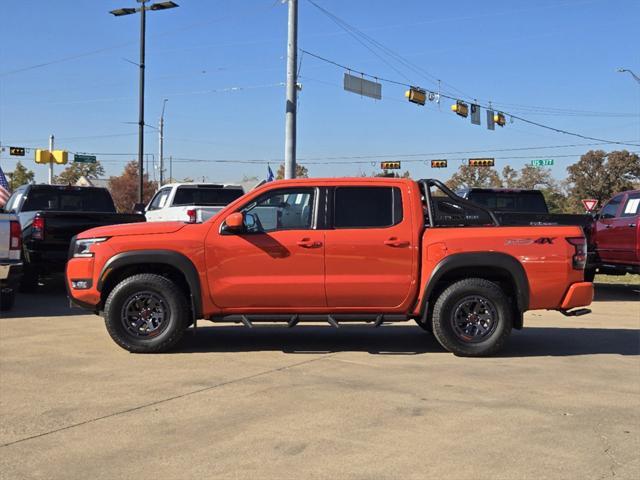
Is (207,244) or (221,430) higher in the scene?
(207,244)

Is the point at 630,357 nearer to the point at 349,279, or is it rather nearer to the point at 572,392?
the point at 572,392

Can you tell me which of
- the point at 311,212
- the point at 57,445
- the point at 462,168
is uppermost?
the point at 462,168

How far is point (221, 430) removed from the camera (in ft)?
15.5

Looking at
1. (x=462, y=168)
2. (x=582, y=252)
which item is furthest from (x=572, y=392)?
(x=462, y=168)

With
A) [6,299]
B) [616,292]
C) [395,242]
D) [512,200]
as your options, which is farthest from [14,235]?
[616,292]

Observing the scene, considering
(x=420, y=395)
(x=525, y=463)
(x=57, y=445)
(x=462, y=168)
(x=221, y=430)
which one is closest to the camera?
(x=525, y=463)

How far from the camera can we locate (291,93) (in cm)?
1908

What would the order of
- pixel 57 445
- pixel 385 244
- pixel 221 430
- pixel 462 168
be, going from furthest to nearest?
1. pixel 462 168
2. pixel 385 244
3. pixel 221 430
4. pixel 57 445

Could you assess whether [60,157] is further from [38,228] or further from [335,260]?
[335,260]

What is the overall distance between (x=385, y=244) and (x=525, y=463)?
324cm

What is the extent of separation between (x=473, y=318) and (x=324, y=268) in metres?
1.73

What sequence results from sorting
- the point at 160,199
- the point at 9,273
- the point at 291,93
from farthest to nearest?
the point at 291,93, the point at 160,199, the point at 9,273

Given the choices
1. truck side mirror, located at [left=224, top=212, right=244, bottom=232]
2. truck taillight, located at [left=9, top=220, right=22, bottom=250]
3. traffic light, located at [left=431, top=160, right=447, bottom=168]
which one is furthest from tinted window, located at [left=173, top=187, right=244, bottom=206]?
traffic light, located at [left=431, top=160, right=447, bottom=168]

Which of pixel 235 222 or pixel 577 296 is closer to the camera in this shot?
pixel 235 222
